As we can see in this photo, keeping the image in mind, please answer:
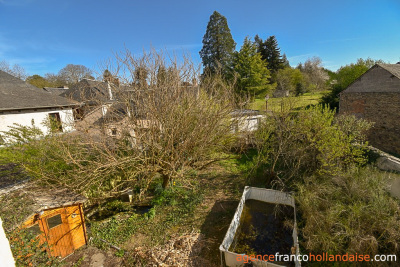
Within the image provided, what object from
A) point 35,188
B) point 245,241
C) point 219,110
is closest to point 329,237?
point 245,241

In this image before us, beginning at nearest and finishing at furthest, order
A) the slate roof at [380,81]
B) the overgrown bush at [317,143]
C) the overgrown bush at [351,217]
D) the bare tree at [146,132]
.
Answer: the overgrown bush at [351,217] < the bare tree at [146,132] < the overgrown bush at [317,143] < the slate roof at [380,81]

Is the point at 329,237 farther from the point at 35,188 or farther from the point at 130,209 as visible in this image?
the point at 35,188

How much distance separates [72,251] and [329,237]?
810 centimetres

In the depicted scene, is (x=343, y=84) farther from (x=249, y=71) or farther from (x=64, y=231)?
(x=64, y=231)

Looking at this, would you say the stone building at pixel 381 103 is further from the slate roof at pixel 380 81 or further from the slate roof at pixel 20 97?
the slate roof at pixel 20 97

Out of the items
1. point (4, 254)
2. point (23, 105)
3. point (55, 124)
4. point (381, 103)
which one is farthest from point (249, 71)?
point (4, 254)

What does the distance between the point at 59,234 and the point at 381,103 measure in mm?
19527

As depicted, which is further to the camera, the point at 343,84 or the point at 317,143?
the point at 343,84

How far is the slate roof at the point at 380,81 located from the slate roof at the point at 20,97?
22619mm

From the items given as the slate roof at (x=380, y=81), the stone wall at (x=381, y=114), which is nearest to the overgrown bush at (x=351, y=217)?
the stone wall at (x=381, y=114)

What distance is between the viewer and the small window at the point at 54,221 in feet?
18.5

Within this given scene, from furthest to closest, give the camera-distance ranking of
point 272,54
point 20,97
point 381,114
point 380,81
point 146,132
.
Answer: point 272,54 → point 20,97 → point 381,114 → point 380,81 → point 146,132

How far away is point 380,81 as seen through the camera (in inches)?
504

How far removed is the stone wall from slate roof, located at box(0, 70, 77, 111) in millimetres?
22681
